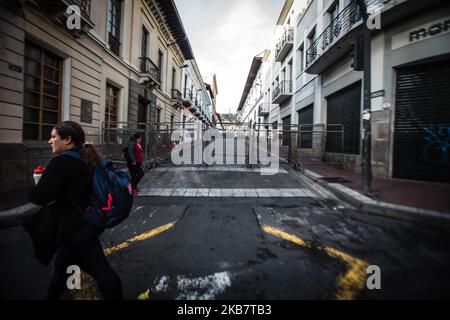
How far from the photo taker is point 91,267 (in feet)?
5.70

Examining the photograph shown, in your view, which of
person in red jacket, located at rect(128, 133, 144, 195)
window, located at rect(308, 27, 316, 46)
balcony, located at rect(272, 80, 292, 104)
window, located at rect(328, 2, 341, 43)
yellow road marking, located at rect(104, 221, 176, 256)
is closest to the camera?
yellow road marking, located at rect(104, 221, 176, 256)

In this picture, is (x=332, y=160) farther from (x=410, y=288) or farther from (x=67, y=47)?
(x=67, y=47)

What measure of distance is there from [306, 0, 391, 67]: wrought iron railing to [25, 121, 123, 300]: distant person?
9.68m

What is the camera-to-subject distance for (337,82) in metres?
10.5

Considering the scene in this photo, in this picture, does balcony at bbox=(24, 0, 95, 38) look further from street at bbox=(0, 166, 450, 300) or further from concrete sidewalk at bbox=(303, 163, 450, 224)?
concrete sidewalk at bbox=(303, 163, 450, 224)

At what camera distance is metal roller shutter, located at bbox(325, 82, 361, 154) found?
911 centimetres

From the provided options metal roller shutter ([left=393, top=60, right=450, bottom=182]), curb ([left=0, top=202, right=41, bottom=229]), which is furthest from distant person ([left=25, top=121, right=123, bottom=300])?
metal roller shutter ([left=393, top=60, right=450, bottom=182])

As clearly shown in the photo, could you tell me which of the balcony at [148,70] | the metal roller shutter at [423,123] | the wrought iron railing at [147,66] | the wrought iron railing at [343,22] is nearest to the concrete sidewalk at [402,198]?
the metal roller shutter at [423,123]

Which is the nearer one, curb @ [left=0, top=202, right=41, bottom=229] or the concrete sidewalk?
curb @ [left=0, top=202, right=41, bottom=229]

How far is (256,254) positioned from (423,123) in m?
7.71

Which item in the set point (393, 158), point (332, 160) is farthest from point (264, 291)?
point (332, 160)

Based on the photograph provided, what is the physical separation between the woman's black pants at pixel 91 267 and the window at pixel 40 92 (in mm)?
6242

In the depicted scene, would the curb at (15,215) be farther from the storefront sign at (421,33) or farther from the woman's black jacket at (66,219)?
the storefront sign at (421,33)

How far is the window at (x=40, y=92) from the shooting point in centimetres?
611
